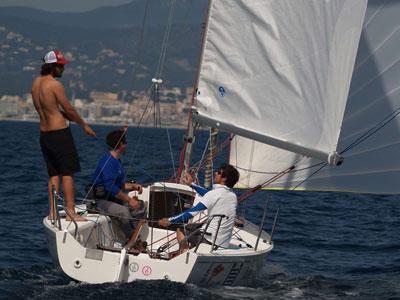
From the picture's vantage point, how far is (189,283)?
34.9 ft

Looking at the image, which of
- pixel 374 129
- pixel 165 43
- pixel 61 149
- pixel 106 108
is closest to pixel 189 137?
pixel 165 43

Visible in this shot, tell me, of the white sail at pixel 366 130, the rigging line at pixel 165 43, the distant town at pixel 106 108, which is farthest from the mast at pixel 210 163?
the distant town at pixel 106 108

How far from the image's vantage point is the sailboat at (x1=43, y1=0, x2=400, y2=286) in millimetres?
10805

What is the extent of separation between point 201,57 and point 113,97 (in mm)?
156935

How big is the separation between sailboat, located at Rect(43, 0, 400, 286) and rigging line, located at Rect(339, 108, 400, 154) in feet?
0.04

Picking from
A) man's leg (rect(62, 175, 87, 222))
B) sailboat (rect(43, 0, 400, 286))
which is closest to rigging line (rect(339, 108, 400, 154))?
sailboat (rect(43, 0, 400, 286))

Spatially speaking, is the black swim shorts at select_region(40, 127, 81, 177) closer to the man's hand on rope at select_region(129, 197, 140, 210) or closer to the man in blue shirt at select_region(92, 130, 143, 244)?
the man in blue shirt at select_region(92, 130, 143, 244)

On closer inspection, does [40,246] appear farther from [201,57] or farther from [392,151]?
[392,151]

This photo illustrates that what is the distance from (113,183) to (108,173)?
0.42 ft

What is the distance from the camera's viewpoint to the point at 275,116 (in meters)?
12.0

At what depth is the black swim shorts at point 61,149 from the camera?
11117 mm

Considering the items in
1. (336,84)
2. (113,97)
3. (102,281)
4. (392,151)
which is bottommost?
(113,97)

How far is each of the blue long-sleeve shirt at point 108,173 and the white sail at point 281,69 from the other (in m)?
1.26

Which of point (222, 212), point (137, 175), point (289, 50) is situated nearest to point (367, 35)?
point (289, 50)
